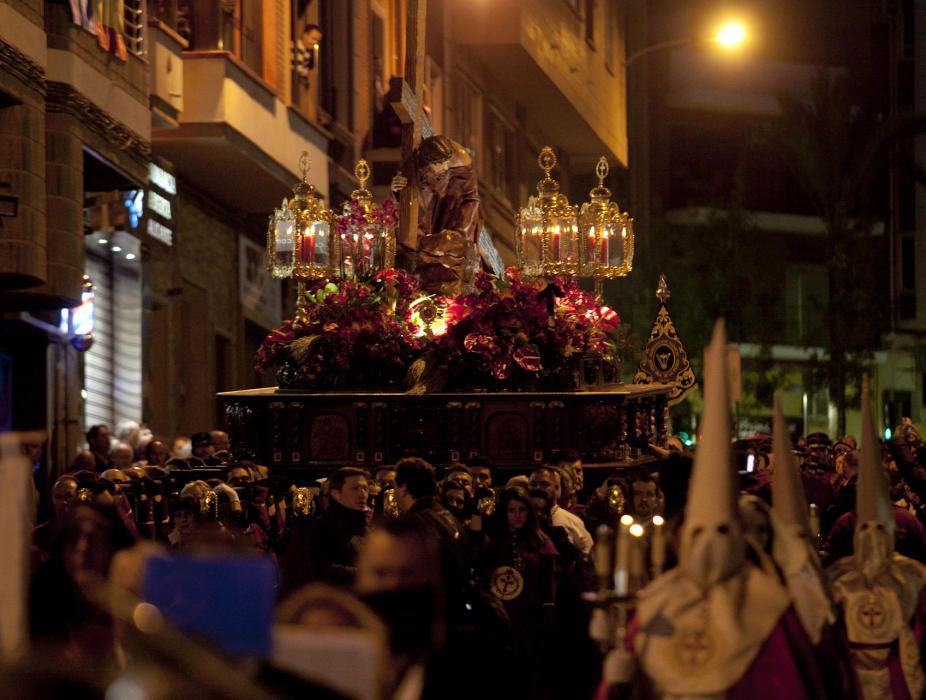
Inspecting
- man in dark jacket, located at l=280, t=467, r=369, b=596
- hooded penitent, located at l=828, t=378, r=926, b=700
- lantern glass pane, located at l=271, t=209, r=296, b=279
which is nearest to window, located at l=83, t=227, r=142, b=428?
lantern glass pane, located at l=271, t=209, r=296, b=279

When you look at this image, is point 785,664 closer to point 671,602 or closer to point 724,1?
point 671,602

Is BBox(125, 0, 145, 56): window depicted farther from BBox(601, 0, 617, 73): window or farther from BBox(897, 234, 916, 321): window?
BBox(897, 234, 916, 321): window

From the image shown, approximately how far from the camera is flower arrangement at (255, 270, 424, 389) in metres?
16.8

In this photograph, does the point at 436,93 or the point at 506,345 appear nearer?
the point at 506,345

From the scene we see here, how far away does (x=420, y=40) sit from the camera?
741 inches

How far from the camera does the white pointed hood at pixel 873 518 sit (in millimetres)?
9664

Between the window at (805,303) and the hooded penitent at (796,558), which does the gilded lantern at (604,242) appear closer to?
the hooded penitent at (796,558)

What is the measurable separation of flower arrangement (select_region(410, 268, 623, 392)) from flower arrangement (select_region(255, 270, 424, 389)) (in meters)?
0.23

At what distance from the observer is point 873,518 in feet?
31.7

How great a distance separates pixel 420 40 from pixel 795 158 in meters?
21.5

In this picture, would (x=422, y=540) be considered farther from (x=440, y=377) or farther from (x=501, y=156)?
(x=501, y=156)

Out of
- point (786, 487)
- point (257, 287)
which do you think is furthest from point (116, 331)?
point (786, 487)

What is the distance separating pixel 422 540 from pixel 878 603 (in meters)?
4.15

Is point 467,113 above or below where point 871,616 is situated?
above
